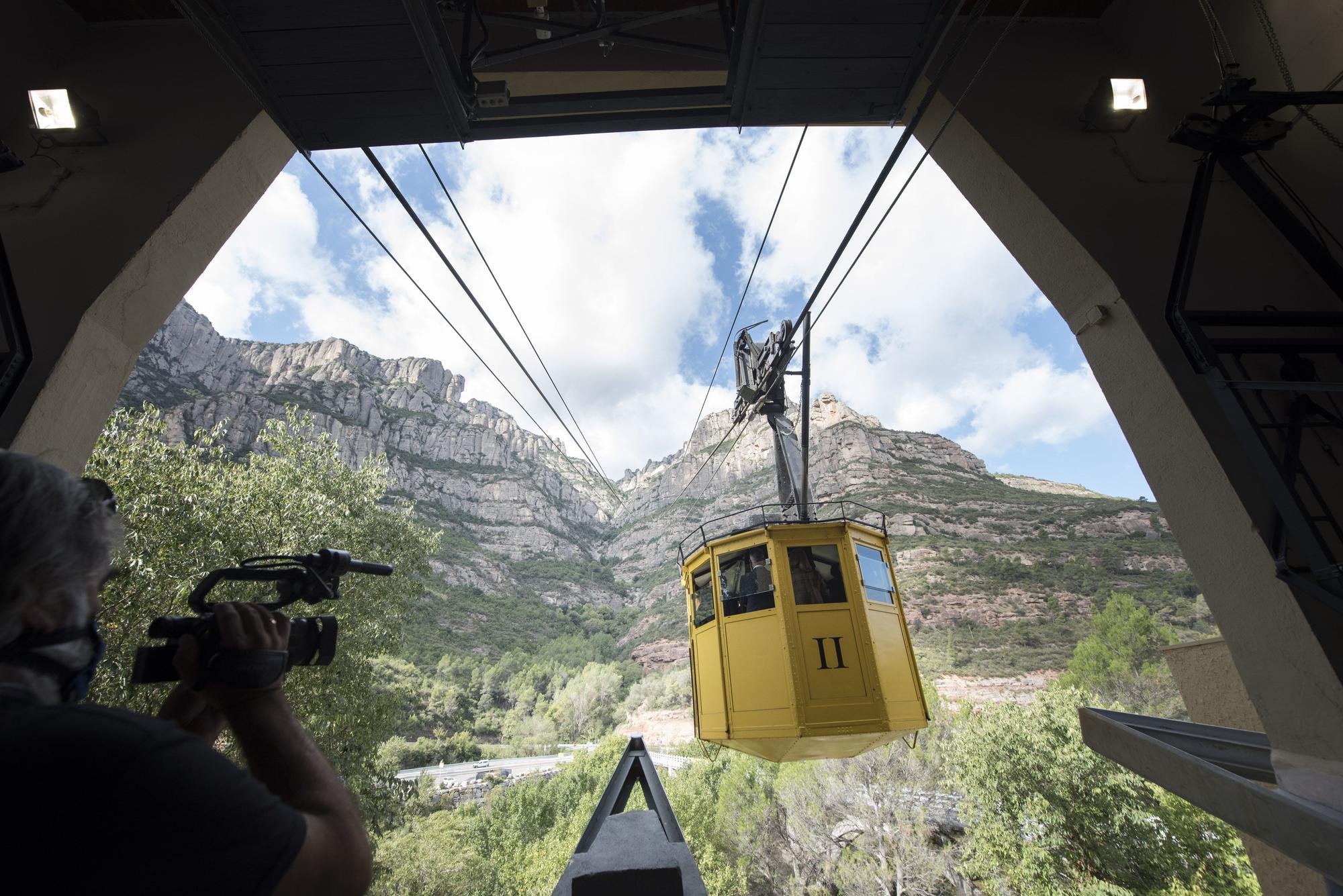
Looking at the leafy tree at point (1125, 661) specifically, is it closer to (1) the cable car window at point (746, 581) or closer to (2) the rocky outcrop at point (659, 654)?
(1) the cable car window at point (746, 581)

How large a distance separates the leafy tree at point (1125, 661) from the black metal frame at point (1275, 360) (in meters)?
33.8

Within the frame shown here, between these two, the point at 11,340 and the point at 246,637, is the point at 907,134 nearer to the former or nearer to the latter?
the point at 246,637

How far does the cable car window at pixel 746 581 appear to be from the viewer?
6.27 metres

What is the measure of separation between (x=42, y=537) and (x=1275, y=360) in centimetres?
485

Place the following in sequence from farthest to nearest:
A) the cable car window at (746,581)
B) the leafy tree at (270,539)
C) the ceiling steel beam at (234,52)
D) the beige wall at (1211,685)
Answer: the leafy tree at (270,539) → the cable car window at (746,581) → the beige wall at (1211,685) → the ceiling steel beam at (234,52)

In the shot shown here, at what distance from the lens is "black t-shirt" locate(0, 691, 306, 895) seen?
0.52 metres

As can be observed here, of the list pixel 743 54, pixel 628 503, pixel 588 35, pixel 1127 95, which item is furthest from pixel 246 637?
pixel 628 503

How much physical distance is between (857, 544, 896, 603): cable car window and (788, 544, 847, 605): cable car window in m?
0.29

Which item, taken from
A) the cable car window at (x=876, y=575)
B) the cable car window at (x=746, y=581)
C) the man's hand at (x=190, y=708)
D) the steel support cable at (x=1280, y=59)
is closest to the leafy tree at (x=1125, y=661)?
the cable car window at (x=876, y=575)

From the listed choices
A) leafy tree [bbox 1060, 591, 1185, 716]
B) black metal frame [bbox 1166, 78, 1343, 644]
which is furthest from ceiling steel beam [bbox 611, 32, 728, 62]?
leafy tree [bbox 1060, 591, 1185, 716]

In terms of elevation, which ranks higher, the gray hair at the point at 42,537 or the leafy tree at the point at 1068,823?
the gray hair at the point at 42,537

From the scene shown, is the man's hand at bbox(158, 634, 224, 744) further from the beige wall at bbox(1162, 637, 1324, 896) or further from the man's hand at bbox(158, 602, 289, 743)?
the beige wall at bbox(1162, 637, 1324, 896)

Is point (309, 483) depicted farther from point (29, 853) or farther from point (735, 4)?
point (29, 853)

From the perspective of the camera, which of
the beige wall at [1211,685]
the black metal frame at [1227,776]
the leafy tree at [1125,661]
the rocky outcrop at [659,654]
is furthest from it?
the rocky outcrop at [659,654]
